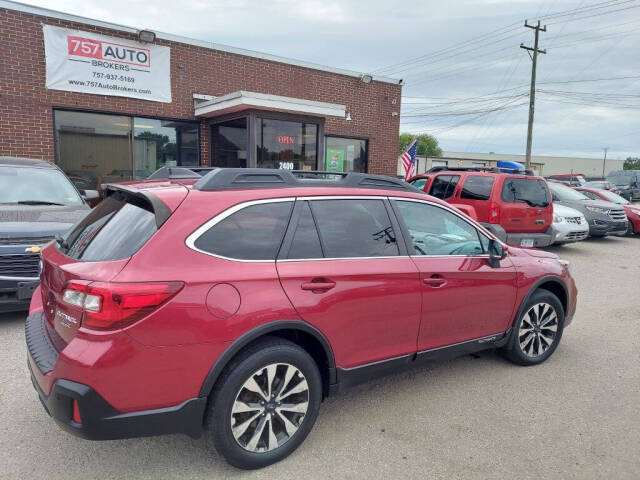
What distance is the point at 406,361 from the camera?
347 cm

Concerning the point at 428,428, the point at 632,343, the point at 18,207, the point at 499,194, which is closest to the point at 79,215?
the point at 18,207

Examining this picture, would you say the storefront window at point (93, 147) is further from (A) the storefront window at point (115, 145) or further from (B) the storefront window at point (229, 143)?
(B) the storefront window at point (229, 143)

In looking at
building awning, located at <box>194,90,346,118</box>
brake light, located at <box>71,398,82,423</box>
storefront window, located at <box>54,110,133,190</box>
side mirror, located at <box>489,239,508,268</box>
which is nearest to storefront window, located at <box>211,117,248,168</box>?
building awning, located at <box>194,90,346,118</box>

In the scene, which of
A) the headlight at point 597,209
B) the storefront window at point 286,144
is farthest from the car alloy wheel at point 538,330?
the headlight at point 597,209

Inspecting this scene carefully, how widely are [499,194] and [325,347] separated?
7579 millimetres

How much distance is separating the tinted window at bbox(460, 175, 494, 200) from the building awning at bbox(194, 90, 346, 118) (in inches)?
134

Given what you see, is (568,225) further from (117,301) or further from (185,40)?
(117,301)

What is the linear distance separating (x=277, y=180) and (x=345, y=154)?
12075mm

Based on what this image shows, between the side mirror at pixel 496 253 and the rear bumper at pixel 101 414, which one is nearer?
the rear bumper at pixel 101 414

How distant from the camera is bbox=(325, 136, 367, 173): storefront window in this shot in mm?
14461

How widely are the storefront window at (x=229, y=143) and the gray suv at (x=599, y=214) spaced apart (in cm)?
865

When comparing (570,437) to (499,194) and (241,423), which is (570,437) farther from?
(499,194)

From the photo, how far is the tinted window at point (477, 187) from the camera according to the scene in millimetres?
9609

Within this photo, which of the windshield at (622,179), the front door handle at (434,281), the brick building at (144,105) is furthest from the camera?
the windshield at (622,179)
